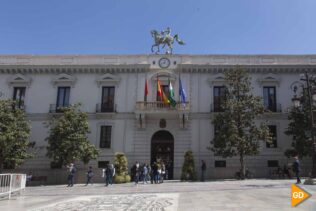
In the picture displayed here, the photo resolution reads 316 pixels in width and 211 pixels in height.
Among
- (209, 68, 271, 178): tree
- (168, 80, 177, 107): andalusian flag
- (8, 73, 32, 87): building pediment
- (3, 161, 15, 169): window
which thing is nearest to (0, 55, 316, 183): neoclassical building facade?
(8, 73, 32, 87): building pediment

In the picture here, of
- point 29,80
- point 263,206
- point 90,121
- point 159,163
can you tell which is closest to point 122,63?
point 90,121

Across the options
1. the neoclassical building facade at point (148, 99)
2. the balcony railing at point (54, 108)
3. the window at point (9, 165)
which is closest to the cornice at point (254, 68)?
the neoclassical building facade at point (148, 99)

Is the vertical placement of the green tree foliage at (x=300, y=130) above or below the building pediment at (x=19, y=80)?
below

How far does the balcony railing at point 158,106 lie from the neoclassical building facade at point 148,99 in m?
0.09

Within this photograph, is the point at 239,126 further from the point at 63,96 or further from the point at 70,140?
the point at 63,96

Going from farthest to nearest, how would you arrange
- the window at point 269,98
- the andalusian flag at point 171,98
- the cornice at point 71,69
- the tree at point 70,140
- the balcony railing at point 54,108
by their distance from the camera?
the cornice at point 71,69 → the balcony railing at point 54,108 → the window at point 269,98 → the andalusian flag at point 171,98 → the tree at point 70,140

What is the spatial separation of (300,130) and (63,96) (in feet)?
71.7

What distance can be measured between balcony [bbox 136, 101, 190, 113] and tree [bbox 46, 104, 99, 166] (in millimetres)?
5086

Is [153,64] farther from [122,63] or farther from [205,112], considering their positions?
[205,112]

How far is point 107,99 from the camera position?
1201 inches

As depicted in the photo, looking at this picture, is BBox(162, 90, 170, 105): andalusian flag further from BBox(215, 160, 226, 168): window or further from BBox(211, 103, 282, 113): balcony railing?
BBox(215, 160, 226, 168): window

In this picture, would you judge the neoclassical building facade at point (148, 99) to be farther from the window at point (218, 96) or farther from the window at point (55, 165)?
the window at point (55, 165)

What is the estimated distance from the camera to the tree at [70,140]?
26.0 m

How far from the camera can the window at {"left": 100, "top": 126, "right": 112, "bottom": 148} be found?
96.1 feet
